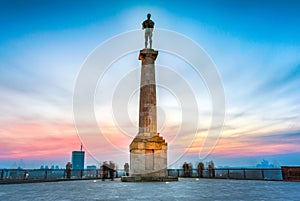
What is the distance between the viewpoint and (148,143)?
2378 cm

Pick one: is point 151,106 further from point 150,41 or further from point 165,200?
point 165,200

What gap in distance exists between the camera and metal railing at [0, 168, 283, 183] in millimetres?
21656

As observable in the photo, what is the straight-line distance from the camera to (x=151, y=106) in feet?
84.5

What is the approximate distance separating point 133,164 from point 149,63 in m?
11.1

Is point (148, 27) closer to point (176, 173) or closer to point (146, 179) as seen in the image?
point (146, 179)

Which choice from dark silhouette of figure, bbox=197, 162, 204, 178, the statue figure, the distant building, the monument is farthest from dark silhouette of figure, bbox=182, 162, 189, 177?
the distant building

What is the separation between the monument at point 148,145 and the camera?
922 inches

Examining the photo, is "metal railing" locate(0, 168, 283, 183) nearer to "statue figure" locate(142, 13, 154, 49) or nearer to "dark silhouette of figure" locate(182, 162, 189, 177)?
"dark silhouette of figure" locate(182, 162, 189, 177)

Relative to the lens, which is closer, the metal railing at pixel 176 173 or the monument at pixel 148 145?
the metal railing at pixel 176 173

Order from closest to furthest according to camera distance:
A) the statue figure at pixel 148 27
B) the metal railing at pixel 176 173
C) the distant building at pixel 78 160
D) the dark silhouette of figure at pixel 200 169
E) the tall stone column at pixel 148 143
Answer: the metal railing at pixel 176 173
the tall stone column at pixel 148 143
the statue figure at pixel 148 27
the dark silhouette of figure at pixel 200 169
the distant building at pixel 78 160

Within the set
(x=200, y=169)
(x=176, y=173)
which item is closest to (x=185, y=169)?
(x=176, y=173)

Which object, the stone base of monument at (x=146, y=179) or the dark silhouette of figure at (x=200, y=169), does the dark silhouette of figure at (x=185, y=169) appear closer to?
the dark silhouette of figure at (x=200, y=169)

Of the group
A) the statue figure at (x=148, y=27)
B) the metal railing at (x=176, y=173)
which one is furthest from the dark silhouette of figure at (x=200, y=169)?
the statue figure at (x=148, y=27)

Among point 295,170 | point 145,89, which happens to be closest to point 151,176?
point 145,89
